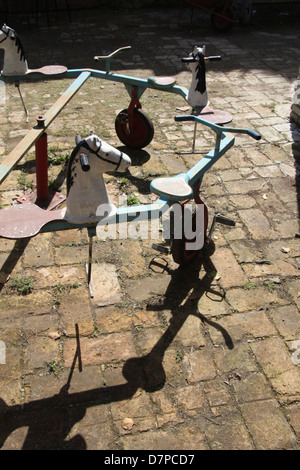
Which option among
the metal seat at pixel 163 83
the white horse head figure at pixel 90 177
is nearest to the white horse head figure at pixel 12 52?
the metal seat at pixel 163 83

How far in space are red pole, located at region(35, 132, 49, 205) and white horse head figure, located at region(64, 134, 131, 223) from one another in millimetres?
1616

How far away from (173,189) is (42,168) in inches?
75.4

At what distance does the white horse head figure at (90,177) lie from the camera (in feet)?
9.45

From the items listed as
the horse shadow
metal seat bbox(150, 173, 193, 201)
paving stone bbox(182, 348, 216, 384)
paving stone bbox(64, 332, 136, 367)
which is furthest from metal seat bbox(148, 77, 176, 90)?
paving stone bbox(182, 348, 216, 384)

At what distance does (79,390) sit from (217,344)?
1.11m

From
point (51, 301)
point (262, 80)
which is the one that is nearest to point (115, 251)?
point (51, 301)

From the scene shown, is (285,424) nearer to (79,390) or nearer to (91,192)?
(79,390)

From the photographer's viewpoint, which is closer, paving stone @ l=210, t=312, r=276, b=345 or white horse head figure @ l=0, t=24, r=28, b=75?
paving stone @ l=210, t=312, r=276, b=345

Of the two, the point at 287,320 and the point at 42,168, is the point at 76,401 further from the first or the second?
the point at 42,168

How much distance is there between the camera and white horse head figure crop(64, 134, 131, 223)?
2879 mm

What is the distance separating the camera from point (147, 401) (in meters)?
3.11

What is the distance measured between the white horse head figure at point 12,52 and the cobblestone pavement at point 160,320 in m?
1.02

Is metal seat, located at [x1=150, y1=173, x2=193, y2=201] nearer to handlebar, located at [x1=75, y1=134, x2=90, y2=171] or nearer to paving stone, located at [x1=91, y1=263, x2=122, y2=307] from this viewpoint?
handlebar, located at [x1=75, y1=134, x2=90, y2=171]
